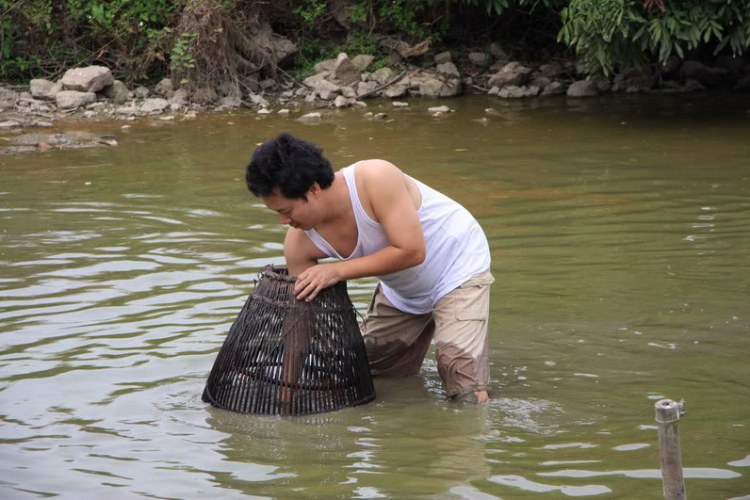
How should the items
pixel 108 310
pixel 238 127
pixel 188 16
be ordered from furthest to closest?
1. pixel 188 16
2. pixel 238 127
3. pixel 108 310

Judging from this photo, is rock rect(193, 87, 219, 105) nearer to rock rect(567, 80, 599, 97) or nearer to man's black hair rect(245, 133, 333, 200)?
rock rect(567, 80, 599, 97)

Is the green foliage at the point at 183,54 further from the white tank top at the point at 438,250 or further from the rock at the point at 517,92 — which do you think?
the white tank top at the point at 438,250

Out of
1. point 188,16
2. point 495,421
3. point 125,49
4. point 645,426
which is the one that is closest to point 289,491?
point 495,421

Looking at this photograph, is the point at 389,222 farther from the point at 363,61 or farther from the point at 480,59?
the point at 480,59

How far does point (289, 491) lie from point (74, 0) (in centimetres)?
1250

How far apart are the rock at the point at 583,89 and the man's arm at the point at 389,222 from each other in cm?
1054

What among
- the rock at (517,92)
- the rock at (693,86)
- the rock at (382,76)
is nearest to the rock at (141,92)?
the rock at (382,76)

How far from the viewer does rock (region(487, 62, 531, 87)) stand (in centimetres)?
1397

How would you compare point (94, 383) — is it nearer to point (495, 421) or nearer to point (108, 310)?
point (108, 310)

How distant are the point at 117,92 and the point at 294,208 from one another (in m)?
10.8

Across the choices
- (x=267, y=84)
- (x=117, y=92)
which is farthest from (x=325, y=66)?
(x=117, y=92)

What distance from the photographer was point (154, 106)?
13180 mm

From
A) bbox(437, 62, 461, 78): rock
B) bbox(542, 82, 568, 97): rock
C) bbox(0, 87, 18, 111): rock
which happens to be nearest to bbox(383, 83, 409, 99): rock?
bbox(437, 62, 461, 78): rock

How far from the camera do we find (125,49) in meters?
14.3
